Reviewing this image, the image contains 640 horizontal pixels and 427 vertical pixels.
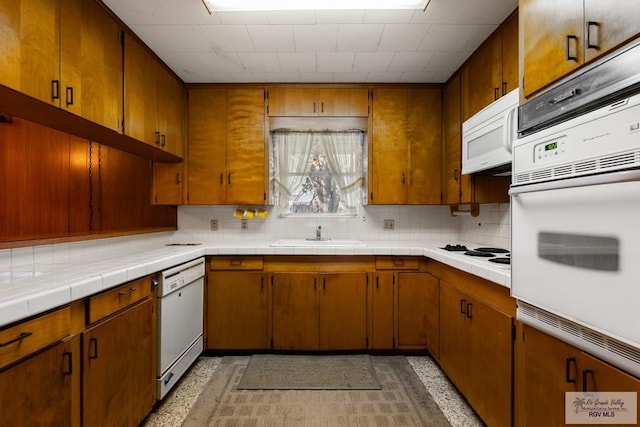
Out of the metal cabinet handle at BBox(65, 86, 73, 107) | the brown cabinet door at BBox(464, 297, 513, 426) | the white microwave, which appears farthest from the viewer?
the white microwave

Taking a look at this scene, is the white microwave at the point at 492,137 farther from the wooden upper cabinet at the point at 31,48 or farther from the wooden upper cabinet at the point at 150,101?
the wooden upper cabinet at the point at 150,101

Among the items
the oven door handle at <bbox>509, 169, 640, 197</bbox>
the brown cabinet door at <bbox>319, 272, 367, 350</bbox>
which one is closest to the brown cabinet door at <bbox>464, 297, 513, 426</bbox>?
the oven door handle at <bbox>509, 169, 640, 197</bbox>

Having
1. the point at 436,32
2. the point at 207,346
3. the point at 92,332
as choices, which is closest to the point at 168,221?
the point at 207,346

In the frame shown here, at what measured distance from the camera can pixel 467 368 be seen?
6.18ft

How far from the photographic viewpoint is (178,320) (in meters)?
2.17

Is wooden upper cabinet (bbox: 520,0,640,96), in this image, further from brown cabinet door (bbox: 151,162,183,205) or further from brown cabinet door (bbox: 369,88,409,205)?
brown cabinet door (bbox: 151,162,183,205)

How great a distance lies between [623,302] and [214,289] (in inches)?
97.5

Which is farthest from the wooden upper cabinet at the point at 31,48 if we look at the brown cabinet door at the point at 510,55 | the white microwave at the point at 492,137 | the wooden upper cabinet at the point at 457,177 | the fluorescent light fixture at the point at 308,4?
the wooden upper cabinet at the point at 457,177

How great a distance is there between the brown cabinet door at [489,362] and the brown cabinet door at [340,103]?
6.15 ft

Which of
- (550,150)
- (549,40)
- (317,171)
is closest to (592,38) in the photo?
(549,40)

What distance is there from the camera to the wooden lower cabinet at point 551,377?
36.6 inches

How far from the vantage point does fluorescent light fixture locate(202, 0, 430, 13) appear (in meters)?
1.88

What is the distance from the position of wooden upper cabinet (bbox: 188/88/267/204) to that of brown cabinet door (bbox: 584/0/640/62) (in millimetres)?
2402

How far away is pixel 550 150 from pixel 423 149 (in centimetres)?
197
